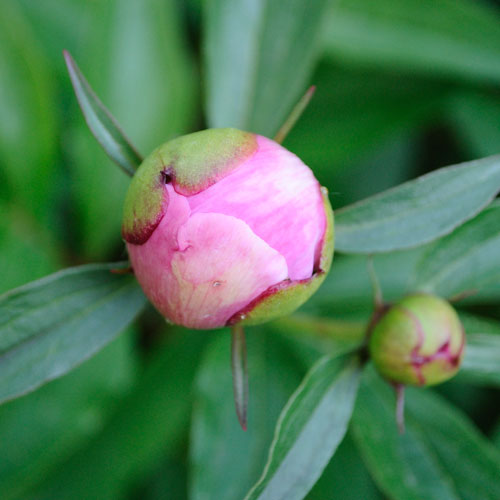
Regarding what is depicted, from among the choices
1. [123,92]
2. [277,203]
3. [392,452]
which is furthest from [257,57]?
[392,452]

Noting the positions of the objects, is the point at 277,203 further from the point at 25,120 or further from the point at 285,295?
the point at 25,120

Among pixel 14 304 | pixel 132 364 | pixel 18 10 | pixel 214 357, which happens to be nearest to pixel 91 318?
pixel 14 304

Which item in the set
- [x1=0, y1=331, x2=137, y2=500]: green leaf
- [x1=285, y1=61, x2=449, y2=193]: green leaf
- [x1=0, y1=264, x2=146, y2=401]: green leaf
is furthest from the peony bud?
[x1=285, y1=61, x2=449, y2=193]: green leaf

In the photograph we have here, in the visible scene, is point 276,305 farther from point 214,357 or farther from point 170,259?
point 214,357

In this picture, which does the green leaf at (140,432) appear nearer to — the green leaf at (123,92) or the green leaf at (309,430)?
the green leaf at (123,92)

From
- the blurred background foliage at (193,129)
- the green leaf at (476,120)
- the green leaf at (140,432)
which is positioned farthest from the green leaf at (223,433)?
A: the green leaf at (476,120)
